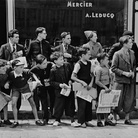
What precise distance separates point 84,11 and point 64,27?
682 millimetres

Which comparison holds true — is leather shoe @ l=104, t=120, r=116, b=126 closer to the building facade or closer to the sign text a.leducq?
the building facade

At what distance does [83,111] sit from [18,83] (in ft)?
4.73

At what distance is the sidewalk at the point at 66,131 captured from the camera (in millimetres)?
8272

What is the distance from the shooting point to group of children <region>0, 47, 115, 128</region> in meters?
9.07

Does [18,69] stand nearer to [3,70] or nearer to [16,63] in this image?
[16,63]

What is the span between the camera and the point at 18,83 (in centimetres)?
913

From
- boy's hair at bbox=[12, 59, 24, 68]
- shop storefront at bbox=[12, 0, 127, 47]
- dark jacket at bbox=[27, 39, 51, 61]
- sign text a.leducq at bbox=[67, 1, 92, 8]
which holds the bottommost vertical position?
boy's hair at bbox=[12, 59, 24, 68]

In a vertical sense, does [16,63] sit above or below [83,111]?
above

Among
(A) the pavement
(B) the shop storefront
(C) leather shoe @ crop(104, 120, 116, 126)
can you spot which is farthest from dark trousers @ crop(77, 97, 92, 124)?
(B) the shop storefront

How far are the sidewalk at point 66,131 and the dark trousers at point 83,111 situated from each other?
24cm

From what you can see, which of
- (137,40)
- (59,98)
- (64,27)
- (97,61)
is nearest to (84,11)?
(64,27)

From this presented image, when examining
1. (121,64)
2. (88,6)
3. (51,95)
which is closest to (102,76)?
(121,64)

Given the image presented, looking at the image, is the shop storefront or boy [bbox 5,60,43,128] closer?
boy [bbox 5,60,43,128]

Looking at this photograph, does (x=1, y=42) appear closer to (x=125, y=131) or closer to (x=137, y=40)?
(x=137, y=40)
